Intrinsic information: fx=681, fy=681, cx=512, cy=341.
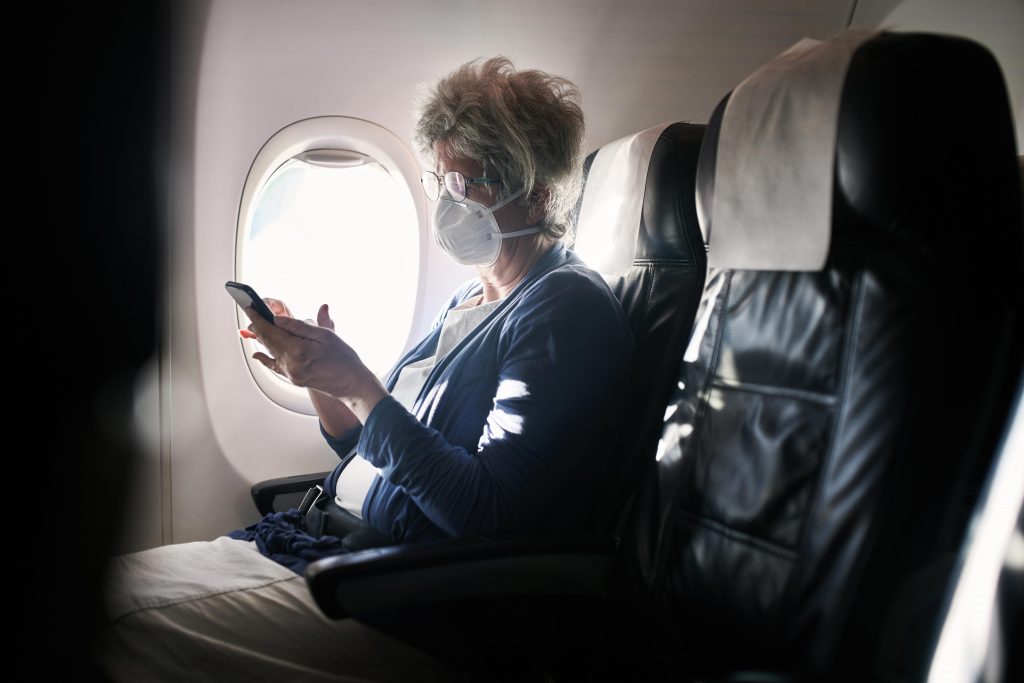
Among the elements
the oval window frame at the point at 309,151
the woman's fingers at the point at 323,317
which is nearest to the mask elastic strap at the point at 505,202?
the woman's fingers at the point at 323,317

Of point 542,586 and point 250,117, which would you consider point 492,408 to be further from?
point 250,117

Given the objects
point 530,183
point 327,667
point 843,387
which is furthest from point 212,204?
point 843,387

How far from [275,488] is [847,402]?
5.68 feet

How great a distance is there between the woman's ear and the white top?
0.23 metres

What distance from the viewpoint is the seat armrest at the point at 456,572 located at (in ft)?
3.58

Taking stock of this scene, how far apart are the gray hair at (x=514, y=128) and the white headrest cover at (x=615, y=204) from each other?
70mm

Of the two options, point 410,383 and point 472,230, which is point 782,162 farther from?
point 410,383

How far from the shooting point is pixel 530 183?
5.30 feet

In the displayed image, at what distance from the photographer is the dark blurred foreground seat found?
854 millimetres

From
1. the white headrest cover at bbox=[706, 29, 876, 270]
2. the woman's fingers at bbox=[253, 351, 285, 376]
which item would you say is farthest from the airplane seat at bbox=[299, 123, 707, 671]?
the woman's fingers at bbox=[253, 351, 285, 376]

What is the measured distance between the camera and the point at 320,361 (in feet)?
4.73

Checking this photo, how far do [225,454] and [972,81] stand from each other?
214cm

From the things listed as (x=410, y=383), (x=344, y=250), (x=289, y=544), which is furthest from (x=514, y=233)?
(x=344, y=250)

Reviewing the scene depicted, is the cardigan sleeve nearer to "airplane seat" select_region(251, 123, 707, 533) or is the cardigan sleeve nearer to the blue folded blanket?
"airplane seat" select_region(251, 123, 707, 533)
